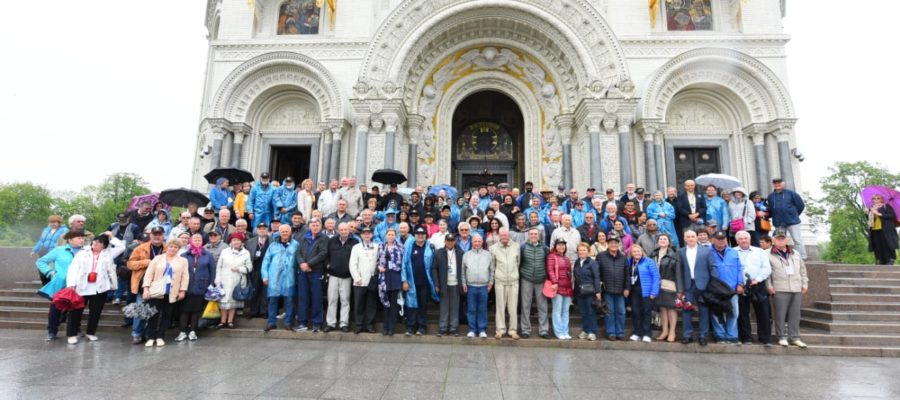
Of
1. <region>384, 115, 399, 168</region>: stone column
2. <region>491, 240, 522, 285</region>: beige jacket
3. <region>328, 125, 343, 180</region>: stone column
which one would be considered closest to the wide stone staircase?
<region>491, 240, 522, 285</region>: beige jacket

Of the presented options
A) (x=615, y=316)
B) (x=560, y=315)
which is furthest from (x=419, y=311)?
(x=615, y=316)

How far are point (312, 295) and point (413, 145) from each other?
8.43 metres

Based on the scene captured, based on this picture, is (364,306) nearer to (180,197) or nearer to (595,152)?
(180,197)

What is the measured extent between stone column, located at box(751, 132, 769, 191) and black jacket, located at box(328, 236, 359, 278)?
1321 centimetres

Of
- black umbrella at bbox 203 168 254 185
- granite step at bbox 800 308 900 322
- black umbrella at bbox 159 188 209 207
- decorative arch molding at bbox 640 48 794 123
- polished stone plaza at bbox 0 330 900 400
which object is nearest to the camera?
polished stone plaza at bbox 0 330 900 400

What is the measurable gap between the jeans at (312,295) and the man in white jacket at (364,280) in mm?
574

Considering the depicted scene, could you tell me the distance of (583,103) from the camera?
42.8ft

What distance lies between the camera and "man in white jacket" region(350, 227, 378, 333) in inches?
257

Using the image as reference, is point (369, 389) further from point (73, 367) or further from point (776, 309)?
point (776, 309)

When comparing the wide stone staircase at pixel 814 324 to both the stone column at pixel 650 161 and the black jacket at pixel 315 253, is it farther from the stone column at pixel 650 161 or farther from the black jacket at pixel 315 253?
the stone column at pixel 650 161

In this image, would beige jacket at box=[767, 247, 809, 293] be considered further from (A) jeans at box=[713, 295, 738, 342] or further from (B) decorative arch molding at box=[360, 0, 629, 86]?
(B) decorative arch molding at box=[360, 0, 629, 86]

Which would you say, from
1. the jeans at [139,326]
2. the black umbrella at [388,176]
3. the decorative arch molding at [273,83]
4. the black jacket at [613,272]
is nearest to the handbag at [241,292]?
the jeans at [139,326]

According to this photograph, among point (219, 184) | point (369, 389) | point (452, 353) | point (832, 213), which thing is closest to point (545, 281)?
point (452, 353)

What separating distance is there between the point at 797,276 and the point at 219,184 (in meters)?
11.5
